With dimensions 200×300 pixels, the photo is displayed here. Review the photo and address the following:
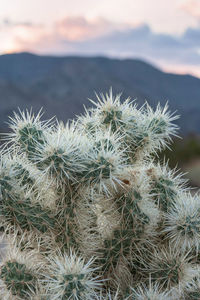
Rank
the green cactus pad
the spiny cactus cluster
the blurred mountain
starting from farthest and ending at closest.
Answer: the blurred mountain
the green cactus pad
the spiny cactus cluster

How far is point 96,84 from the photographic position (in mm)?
100062

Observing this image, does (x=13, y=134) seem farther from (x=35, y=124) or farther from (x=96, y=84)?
(x=96, y=84)

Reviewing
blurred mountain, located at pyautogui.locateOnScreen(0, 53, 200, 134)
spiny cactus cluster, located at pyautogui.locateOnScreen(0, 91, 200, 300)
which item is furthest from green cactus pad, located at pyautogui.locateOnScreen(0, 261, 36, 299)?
blurred mountain, located at pyautogui.locateOnScreen(0, 53, 200, 134)

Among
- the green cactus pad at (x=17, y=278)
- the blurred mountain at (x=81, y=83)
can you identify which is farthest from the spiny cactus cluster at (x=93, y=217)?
the blurred mountain at (x=81, y=83)

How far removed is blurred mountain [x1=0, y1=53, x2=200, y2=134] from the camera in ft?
250

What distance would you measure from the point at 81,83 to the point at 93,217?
4111 inches

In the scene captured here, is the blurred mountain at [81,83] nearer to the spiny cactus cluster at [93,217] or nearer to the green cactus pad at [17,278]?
the spiny cactus cluster at [93,217]

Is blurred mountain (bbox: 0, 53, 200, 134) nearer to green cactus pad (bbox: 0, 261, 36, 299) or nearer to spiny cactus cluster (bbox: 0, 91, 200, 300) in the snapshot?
spiny cactus cluster (bbox: 0, 91, 200, 300)

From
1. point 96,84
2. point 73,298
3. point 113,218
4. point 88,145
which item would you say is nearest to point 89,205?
point 113,218

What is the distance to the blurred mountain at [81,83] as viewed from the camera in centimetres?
7612

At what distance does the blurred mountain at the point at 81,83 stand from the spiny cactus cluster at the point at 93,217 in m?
67.6

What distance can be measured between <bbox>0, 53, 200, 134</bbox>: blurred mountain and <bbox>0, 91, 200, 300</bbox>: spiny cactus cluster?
6759cm

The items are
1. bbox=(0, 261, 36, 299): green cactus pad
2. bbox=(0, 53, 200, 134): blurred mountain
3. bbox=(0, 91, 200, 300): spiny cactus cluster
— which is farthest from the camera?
bbox=(0, 53, 200, 134): blurred mountain

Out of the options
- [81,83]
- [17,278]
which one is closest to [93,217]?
[17,278]
